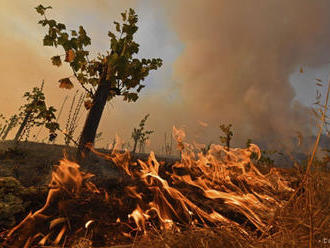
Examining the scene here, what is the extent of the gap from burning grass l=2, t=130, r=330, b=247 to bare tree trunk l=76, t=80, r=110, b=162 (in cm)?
246

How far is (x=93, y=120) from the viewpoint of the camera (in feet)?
24.0

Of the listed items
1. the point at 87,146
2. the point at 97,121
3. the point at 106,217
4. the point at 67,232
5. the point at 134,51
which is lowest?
the point at 67,232

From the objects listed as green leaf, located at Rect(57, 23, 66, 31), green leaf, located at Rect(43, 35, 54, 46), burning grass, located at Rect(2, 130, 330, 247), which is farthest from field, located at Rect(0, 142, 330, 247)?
green leaf, located at Rect(57, 23, 66, 31)

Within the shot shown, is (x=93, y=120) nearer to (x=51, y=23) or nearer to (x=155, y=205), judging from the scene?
(x=51, y=23)

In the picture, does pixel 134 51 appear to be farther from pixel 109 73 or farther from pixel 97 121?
pixel 97 121

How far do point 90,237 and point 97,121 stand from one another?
5443 millimetres

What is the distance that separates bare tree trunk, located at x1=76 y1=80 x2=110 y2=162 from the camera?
682cm

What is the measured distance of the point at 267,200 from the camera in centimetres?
356

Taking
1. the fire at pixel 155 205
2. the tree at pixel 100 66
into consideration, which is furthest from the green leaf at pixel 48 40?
the fire at pixel 155 205

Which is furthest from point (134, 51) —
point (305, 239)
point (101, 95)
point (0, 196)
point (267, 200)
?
point (305, 239)

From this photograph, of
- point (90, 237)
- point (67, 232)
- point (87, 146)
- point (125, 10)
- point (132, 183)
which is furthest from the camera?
point (125, 10)

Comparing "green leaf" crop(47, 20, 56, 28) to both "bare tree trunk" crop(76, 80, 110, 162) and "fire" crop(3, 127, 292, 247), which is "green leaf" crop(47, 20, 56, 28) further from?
"fire" crop(3, 127, 292, 247)

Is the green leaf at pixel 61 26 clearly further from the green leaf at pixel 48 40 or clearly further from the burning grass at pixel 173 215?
the burning grass at pixel 173 215

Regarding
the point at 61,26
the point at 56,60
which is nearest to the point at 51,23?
the point at 61,26
